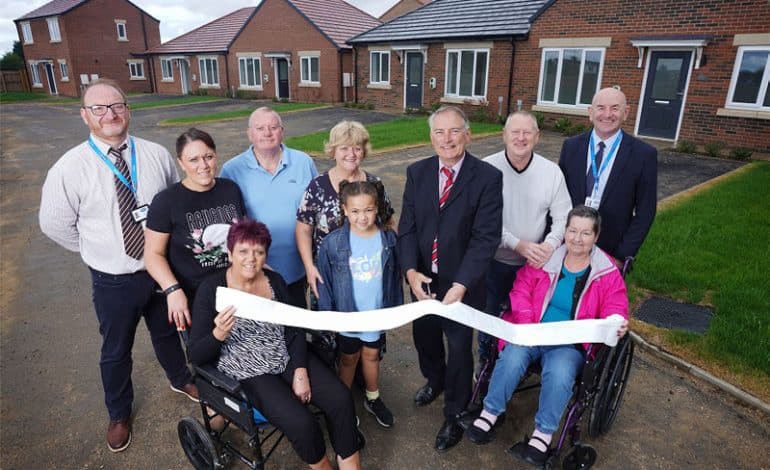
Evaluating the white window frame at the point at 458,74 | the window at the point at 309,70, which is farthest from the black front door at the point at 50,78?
the white window frame at the point at 458,74

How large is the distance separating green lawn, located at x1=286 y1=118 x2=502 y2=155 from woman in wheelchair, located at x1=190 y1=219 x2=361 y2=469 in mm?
9504

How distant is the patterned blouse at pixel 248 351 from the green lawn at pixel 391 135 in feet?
31.4

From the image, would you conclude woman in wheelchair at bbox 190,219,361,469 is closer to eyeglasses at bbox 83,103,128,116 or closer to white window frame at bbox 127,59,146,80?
eyeglasses at bbox 83,103,128,116

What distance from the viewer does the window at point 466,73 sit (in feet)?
58.3

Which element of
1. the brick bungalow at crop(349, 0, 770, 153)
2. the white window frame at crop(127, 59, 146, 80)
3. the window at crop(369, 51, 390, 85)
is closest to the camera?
the brick bungalow at crop(349, 0, 770, 153)

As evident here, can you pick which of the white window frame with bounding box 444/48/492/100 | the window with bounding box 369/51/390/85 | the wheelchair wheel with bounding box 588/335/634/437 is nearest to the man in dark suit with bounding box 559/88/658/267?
the wheelchair wheel with bounding box 588/335/634/437

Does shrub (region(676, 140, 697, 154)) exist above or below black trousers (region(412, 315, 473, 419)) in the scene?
above

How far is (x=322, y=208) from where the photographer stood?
3.33 metres

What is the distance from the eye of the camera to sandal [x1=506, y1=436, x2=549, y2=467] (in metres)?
2.90

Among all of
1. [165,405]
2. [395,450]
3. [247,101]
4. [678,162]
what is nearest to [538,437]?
[395,450]

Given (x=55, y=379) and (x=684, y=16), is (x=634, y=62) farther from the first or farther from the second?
(x=55, y=379)

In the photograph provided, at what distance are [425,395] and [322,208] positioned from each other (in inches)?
66.1

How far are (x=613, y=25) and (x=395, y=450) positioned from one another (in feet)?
48.2

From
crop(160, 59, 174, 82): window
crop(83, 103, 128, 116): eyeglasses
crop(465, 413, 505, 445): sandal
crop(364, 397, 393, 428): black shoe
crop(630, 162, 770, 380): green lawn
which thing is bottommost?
crop(364, 397, 393, 428): black shoe
